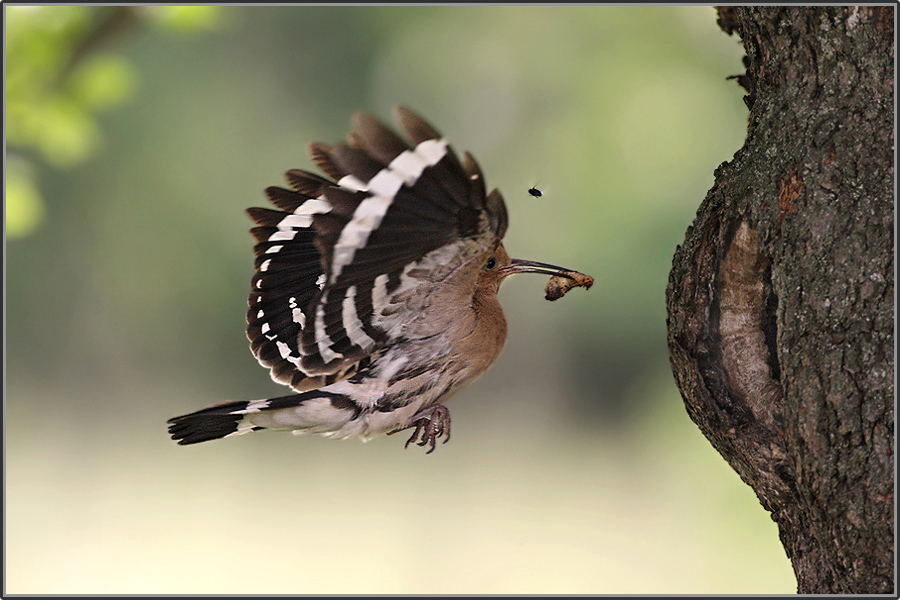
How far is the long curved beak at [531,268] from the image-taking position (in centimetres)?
241

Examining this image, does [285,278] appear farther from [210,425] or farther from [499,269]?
[499,269]

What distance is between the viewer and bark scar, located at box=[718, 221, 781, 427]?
72.5 inches

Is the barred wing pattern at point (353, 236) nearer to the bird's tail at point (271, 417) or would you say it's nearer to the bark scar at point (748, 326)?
the bird's tail at point (271, 417)

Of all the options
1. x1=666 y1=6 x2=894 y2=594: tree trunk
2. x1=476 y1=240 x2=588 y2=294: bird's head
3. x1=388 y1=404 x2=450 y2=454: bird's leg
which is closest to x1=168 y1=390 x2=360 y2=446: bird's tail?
x1=388 y1=404 x2=450 y2=454: bird's leg

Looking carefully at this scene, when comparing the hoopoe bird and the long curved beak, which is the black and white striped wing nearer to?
the hoopoe bird

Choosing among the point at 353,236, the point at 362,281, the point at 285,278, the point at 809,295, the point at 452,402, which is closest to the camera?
the point at 809,295

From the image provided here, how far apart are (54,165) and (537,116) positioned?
16.4ft

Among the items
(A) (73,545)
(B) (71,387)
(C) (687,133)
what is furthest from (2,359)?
(B) (71,387)

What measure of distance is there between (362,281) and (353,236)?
6.8 inches

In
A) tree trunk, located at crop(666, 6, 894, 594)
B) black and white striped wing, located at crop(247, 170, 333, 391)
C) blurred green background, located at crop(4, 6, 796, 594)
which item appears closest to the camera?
tree trunk, located at crop(666, 6, 894, 594)

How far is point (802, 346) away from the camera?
1.72 m

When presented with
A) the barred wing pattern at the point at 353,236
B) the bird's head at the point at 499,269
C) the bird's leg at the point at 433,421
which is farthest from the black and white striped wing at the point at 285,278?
the bird's head at the point at 499,269

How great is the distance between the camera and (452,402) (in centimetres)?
815

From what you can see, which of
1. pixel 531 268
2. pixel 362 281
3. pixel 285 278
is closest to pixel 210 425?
pixel 285 278
